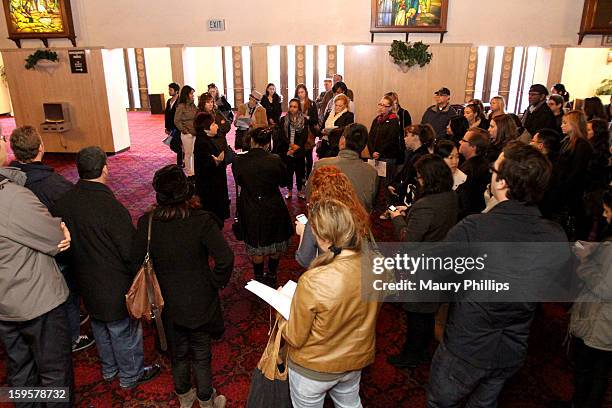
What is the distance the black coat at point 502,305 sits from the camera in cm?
208

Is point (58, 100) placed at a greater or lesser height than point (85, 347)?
greater

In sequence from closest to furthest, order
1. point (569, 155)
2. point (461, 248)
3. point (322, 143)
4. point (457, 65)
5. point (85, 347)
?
1. point (461, 248)
2. point (85, 347)
3. point (569, 155)
4. point (322, 143)
5. point (457, 65)

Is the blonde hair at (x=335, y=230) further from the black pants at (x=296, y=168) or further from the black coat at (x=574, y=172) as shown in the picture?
the black pants at (x=296, y=168)

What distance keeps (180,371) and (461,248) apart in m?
1.97

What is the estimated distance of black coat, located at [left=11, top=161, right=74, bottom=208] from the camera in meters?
3.19

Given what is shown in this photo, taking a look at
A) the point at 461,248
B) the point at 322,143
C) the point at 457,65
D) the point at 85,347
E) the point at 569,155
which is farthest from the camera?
the point at 457,65

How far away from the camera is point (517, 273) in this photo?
6.87 feet

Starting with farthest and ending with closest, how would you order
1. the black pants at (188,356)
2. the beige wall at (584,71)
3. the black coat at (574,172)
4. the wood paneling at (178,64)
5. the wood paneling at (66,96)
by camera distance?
1. the beige wall at (584,71)
2. the wood paneling at (178,64)
3. the wood paneling at (66,96)
4. the black coat at (574,172)
5. the black pants at (188,356)

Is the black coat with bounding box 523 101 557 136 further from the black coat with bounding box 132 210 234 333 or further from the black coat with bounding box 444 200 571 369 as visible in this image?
the black coat with bounding box 132 210 234 333

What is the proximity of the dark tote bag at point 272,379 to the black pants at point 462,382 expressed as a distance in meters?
0.82

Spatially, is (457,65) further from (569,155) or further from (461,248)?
(461,248)

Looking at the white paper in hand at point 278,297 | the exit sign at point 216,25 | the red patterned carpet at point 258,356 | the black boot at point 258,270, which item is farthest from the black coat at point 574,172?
the exit sign at point 216,25

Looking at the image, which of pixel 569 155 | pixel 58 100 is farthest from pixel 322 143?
pixel 58 100

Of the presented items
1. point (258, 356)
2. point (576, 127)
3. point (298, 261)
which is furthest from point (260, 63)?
point (298, 261)
